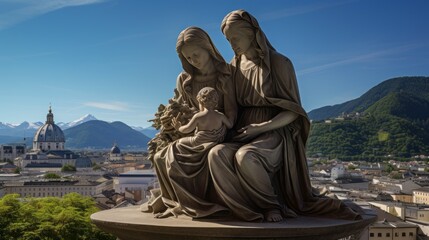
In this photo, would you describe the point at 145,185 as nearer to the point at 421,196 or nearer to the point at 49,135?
the point at 421,196

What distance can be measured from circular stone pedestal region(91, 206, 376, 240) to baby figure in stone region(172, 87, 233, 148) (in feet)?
3.29

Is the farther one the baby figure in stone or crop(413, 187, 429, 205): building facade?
crop(413, 187, 429, 205): building facade

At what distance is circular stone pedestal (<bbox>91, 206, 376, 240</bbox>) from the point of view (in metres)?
6.00

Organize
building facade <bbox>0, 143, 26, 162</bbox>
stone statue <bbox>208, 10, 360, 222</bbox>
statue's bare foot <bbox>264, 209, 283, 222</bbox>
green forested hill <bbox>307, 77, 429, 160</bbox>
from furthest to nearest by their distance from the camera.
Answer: building facade <bbox>0, 143, 26, 162</bbox> → green forested hill <bbox>307, 77, 429, 160</bbox> → stone statue <bbox>208, 10, 360, 222</bbox> → statue's bare foot <bbox>264, 209, 283, 222</bbox>

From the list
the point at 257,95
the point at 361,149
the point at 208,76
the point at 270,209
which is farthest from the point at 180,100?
the point at 361,149

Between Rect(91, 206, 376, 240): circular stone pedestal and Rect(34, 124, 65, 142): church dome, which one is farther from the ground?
Rect(34, 124, 65, 142): church dome

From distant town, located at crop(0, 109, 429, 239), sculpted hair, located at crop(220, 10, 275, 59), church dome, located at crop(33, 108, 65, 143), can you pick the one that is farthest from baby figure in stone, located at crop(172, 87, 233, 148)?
church dome, located at crop(33, 108, 65, 143)

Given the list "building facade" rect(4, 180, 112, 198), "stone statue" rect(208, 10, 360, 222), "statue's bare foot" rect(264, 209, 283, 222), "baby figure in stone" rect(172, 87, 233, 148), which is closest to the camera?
"statue's bare foot" rect(264, 209, 283, 222)

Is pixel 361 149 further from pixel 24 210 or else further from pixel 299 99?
pixel 299 99

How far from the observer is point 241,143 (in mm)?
7090

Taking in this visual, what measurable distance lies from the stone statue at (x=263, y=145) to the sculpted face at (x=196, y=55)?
39cm

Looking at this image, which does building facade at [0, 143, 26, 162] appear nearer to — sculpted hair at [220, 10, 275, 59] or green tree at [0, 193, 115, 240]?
green tree at [0, 193, 115, 240]

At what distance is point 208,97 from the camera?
7.12 metres

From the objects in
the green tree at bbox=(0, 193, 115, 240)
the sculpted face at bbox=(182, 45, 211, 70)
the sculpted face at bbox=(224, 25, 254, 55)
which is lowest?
the green tree at bbox=(0, 193, 115, 240)
